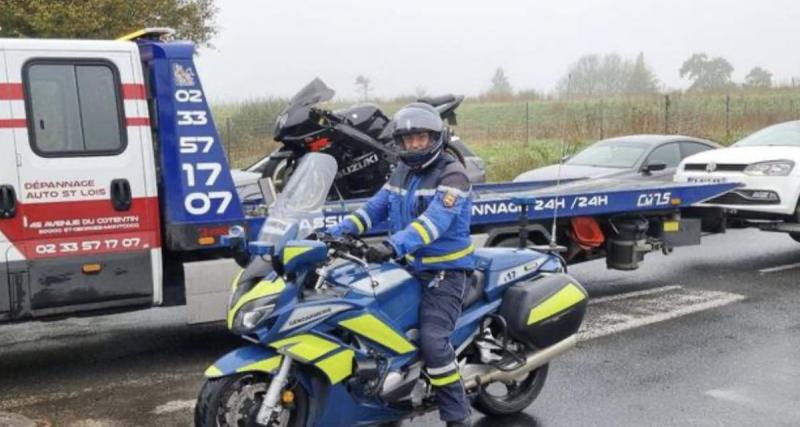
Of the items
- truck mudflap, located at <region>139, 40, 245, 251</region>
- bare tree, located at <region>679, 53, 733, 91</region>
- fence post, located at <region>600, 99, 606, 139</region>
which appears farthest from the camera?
bare tree, located at <region>679, 53, 733, 91</region>

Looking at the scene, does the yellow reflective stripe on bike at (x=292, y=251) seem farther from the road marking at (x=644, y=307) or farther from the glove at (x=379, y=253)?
the road marking at (x=644, y=307)

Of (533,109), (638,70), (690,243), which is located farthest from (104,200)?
(638,70)

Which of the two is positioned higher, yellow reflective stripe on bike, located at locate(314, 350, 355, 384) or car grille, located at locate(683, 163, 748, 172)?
car grille, located at locate(683, 163, 748, 172)

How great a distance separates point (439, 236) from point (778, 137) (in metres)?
8.92

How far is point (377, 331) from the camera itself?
179 inches

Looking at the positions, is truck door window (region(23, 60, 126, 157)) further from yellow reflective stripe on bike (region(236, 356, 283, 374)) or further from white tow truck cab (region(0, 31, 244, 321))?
yellow reflective stripe on bike (region(236, 356, 283, 374))

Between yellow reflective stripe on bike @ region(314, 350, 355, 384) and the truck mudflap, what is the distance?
2.36 metres

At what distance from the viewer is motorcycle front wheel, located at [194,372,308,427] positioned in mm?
4277

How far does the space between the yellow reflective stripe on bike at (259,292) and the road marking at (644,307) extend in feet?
12.7

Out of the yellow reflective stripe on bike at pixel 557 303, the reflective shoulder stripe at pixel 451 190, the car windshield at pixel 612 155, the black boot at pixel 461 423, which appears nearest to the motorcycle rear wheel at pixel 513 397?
the yellow reflective stripe on bike at pixel 557 303

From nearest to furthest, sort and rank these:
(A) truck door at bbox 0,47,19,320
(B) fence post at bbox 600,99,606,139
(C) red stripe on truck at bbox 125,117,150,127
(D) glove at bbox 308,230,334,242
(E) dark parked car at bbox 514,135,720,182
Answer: (D) glove at bbox 308,230,334,242, (A) truck door at bbox 0,47,19,320, (C) red stripe on truck at bbox 125,117,150,127, (E) dark parked car at bbox 514,135,720,182, (B) fence post at bbox 600,99,606,139

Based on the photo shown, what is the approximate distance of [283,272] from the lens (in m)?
4.22

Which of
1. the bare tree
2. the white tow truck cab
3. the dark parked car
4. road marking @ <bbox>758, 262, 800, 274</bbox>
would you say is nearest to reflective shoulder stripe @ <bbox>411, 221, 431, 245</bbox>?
the white tow truck cab

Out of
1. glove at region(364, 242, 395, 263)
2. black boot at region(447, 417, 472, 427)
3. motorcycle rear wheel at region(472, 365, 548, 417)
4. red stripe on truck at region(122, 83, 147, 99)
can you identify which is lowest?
motorcycle rear wheel at region(472, 365, 548, 417)
